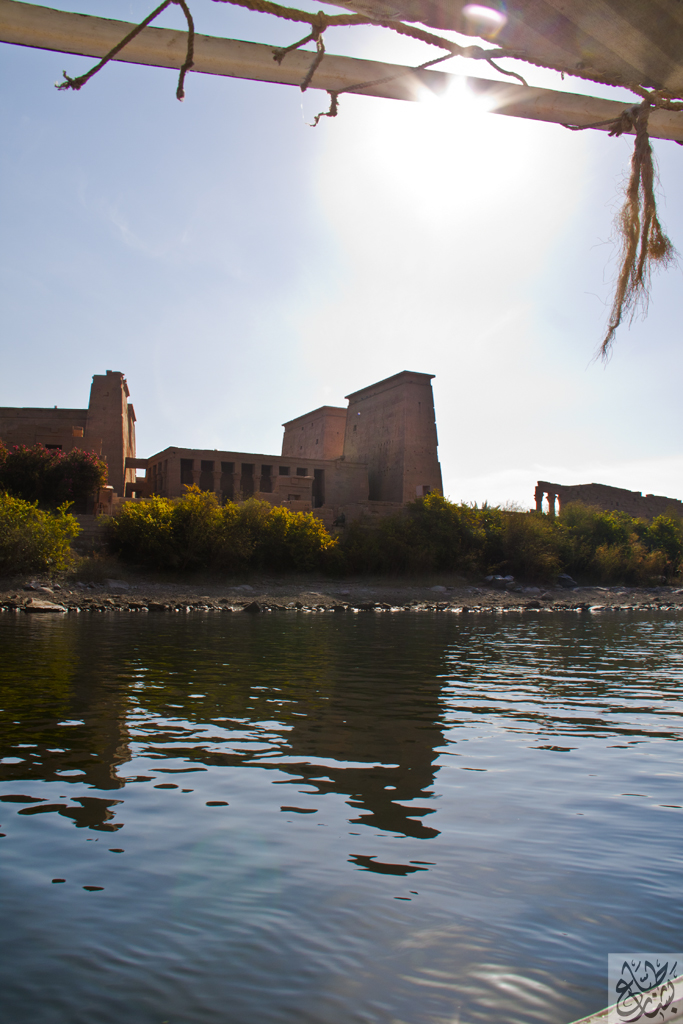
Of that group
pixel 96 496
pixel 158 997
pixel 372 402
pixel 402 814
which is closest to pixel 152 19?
pixel 158 997

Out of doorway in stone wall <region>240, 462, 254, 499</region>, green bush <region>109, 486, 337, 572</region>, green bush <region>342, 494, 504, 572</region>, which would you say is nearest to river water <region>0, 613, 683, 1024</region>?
green bush <region>109, 486, 337, 572</region>

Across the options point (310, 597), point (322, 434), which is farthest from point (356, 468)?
point (310, 597)

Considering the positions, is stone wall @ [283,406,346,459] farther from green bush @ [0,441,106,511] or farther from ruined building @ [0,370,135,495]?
green bush @ [0,441,106,511]

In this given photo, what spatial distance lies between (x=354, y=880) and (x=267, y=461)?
1434 inches

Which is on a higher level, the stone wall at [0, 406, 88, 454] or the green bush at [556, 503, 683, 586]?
the stone wall at [0, 406, 88, 454]

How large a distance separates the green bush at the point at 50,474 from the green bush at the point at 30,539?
5.39m

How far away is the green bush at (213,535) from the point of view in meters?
27.3

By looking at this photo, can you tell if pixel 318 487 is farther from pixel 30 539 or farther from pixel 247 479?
pixel 30 539

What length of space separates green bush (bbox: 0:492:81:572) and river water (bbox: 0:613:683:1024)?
52.9 ft

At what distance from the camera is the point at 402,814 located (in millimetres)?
4039

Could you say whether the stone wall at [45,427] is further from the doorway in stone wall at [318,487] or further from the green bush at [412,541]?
the doorway in stone wall at [318,487]

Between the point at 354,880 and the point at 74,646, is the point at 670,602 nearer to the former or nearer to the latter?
the point at 74,646

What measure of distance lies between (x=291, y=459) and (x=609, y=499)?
20955mm

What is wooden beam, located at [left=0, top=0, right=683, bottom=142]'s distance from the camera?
8.26ft
